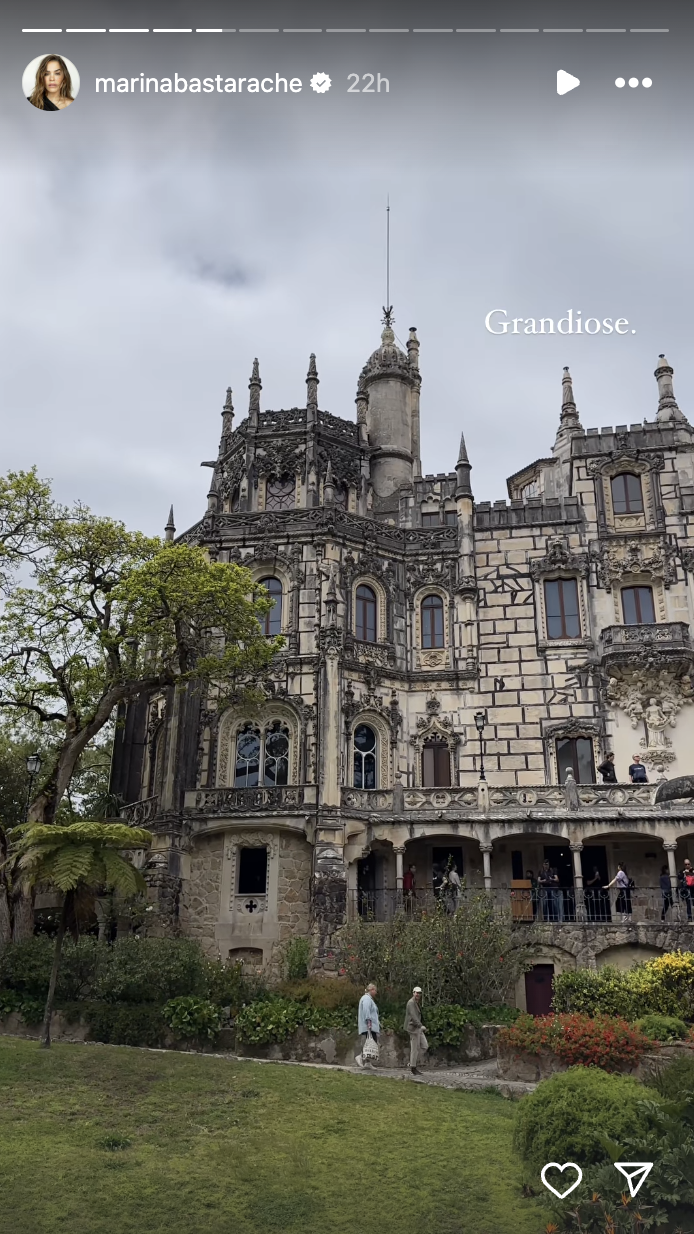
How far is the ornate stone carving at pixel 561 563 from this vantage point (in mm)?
38750

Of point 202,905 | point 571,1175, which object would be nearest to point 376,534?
point 202,905

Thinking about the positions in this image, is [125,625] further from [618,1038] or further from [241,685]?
[618,1038]

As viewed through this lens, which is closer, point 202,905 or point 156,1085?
point 156,1085

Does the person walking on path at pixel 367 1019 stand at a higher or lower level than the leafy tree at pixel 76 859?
lower

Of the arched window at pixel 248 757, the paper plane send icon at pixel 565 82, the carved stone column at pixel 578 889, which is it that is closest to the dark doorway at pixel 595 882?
the carved stone column at pixel 578 889

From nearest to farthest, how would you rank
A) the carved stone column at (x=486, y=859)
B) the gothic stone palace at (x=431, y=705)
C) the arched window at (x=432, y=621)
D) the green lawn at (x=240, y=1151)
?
the green lawn at (x=240, y=1151) < the carved stone column at (x=486, y=859) < the gothic stone palace at (x=431, y=705) < the arched window at (x=432, y=621)

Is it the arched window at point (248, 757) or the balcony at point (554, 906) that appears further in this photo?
the arched window at point (248, 757)

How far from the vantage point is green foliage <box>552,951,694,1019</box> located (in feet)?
74.6

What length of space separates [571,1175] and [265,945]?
73.0 ft

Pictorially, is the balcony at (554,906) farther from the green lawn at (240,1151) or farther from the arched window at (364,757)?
the green lawn at (240,1151)

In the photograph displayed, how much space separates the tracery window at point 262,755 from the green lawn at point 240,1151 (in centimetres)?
1557

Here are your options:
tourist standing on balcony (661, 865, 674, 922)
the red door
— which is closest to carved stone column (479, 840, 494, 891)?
the red door

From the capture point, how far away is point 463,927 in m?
25.5

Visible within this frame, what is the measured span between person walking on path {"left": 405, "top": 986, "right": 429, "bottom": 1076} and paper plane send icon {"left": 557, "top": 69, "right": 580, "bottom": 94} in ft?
56.6
